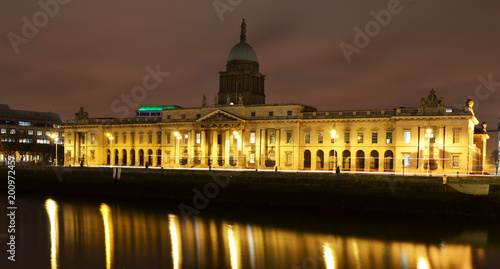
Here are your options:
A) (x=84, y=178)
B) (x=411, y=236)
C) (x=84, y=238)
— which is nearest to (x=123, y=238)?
(x=84, y=238)

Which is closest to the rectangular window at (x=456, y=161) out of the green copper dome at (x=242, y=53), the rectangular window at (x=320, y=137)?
the rectangular window at (x=320, y=137)

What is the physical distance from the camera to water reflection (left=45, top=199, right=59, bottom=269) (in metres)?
28.6

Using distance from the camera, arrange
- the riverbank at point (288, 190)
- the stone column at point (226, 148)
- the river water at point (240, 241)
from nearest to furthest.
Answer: the river water at point (240, 241), the riverbank at point (288, 190), the stone column at point (226, 148)

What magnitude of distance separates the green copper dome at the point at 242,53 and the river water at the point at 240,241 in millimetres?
48180

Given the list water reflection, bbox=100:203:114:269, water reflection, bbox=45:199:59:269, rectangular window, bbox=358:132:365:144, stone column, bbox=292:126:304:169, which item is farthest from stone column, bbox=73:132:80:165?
rectangular window, bbox=358:132:365:144

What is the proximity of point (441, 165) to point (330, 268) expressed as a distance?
39.0m

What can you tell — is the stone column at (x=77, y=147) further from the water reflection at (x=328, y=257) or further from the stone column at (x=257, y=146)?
the water reflection at (x=328, y=257)

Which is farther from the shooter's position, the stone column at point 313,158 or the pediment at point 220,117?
the pediment at point 220,117

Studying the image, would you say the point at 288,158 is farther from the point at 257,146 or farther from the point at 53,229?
the point at 53,229

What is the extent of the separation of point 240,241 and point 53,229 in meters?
16.4

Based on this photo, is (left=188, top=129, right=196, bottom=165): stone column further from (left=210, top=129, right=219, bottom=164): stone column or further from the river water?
the river water

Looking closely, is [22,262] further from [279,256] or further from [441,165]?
[441,165]

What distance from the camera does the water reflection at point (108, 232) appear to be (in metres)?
28.5

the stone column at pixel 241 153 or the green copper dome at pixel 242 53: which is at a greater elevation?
the green copper dome at pixel 242 53
